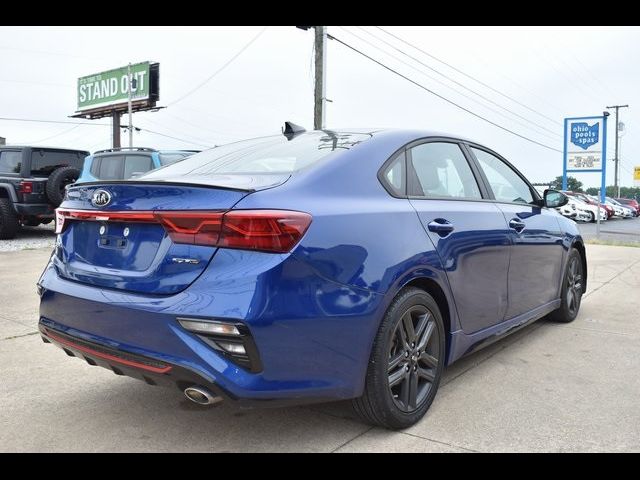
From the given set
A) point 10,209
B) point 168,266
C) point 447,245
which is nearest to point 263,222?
point 168,266

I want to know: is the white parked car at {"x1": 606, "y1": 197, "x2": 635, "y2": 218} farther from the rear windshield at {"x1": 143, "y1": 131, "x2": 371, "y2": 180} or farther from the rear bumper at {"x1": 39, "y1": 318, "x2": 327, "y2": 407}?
the rear bumper at {"x1": 39, "y1": 318, "x2": 327, "y2": 407}

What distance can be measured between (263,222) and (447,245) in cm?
121

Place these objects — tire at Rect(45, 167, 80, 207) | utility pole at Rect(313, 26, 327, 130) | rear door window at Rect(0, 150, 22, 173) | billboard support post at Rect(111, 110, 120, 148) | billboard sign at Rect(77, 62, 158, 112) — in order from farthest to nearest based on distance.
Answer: billboard support post at Rect(111, 110, 120, 148), billboard sign at Rect(77, 62, 158, 112), utility pole at Rect(313, 26, 327, 130), rear door window at Rect(0, 150, 22, 173), tire at Rect(45, 167, 80, 207)

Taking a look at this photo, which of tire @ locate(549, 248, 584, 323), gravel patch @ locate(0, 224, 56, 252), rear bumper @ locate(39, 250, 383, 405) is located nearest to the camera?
rear bumper @ locate(39, 250, 383, 405)

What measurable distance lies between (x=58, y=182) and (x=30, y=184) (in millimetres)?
562

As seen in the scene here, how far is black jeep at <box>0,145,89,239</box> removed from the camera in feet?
36.4

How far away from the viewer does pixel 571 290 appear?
5.05 meters

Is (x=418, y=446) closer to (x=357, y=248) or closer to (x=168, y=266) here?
(x=357, y=248)

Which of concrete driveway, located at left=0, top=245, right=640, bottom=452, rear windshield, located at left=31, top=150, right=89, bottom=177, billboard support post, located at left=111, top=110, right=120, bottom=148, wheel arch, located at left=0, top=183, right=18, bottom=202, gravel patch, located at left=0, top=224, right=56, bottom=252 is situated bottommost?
concrete driveway, located at left=0, top=245, right=640, bottom=452

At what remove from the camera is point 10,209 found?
1128 centimetres

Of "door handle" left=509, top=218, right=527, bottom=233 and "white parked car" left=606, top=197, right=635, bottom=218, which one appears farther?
"white parked car" left=606, top=197, right=635, bottom=218

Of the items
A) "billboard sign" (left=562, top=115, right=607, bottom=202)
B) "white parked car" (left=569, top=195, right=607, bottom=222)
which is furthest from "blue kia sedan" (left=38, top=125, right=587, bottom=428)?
"white parked car" (left=569, top=195, right=607, bottom=222)

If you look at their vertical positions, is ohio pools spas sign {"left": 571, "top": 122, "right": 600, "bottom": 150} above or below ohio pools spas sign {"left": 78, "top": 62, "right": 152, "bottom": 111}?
below

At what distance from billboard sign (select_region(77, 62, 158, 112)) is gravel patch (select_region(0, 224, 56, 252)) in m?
25.4
